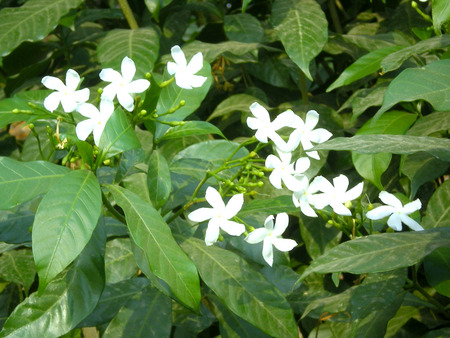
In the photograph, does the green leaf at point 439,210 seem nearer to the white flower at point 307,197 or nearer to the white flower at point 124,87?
the white flower at point 307,197

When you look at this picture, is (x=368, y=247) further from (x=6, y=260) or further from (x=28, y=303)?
(x=6, y=260)

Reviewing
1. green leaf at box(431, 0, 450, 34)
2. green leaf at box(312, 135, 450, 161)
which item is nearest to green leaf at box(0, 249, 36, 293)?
green leaf at box(312, 135, 450, 161)

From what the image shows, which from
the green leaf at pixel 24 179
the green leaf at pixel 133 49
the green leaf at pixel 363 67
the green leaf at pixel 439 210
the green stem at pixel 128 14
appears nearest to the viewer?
the green leaf at pixel 24 179

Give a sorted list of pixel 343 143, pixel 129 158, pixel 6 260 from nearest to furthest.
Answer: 1. pixel 343 143
2. pixel 129 158
3. pixel 6 260

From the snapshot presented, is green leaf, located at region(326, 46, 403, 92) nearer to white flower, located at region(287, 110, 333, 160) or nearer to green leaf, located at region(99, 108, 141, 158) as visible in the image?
white flower, located at region(287, 110, 333, 160)

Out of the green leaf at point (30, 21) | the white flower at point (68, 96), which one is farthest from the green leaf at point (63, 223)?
the green leaf at point (30, 21)

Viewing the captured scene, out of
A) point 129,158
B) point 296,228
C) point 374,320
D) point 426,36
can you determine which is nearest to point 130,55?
point 129,158
